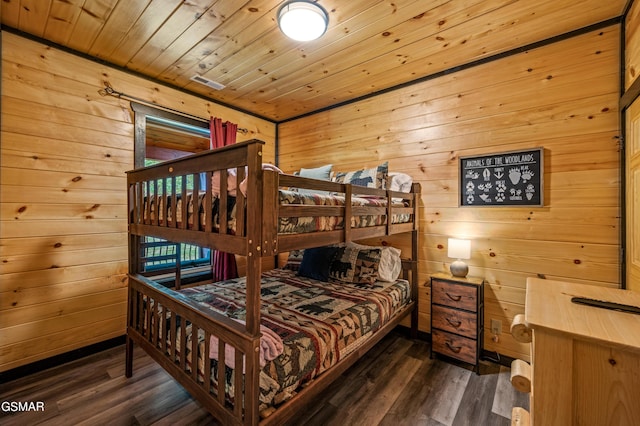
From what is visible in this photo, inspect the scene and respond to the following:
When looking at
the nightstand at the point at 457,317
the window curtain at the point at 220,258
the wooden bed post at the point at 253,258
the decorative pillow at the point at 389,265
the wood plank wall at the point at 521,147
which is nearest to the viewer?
the wooden bed post at the point at 253,258

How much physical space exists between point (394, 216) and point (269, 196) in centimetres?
140

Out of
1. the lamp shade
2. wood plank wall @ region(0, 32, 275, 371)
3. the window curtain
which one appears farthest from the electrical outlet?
wood plank wall @ region(0, 32, 275, 371)

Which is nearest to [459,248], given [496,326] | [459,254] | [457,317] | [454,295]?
[459,254]

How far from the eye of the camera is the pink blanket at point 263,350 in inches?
47.5

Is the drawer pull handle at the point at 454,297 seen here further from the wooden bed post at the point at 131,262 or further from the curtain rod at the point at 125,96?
the curtain rod at the point at 125,96

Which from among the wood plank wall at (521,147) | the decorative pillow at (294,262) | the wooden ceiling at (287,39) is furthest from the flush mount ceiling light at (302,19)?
the decorative pillow at (294,262)

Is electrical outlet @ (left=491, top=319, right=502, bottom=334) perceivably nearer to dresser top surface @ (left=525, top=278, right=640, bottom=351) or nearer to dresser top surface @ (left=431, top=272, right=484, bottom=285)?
dresser top surface @ (left=431, top=272, right=484, bottom=285)

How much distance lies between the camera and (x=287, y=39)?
2004 millimetres

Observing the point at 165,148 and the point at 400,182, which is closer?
the point at 400,182

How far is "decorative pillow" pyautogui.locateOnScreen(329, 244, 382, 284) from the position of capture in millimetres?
2391

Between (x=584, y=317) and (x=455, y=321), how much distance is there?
1.62 m

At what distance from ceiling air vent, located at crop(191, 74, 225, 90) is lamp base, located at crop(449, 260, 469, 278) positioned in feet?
9.07

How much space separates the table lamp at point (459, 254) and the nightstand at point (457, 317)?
0.06 metres

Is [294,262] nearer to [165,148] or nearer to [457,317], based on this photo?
[457,317]
